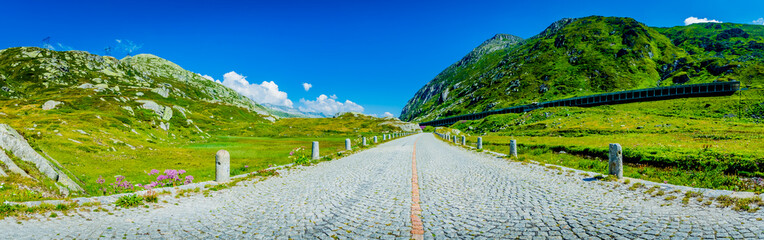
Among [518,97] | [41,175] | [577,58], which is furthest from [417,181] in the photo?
[577,58]

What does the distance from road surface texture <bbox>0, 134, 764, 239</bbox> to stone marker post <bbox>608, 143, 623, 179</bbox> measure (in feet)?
4.78

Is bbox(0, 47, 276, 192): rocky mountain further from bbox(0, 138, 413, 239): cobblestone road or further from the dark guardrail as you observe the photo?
the dark guardrail

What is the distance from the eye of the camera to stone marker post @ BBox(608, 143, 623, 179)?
10.0 m

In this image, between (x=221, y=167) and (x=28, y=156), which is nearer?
(x=28, y=156)

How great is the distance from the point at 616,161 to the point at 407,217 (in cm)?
882

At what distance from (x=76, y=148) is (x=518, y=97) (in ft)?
607

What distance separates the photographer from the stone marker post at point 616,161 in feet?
32.8

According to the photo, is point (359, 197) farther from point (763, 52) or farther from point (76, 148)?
point (763, 52)

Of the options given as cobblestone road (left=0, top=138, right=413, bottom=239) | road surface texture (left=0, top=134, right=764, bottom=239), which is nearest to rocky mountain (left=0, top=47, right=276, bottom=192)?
cobblestone road (left=0, top=138, right=413, bottom=239)

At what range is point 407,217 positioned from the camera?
235 inches

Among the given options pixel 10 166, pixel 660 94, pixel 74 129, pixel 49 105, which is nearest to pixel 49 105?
pixel 49 105

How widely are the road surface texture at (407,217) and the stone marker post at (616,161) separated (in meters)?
1.46

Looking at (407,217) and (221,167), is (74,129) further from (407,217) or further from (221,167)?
(407,217)

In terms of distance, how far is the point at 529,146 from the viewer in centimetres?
2534
